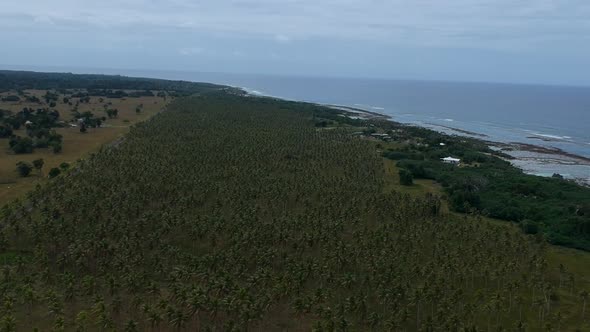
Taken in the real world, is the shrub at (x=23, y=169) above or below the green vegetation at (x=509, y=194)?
below

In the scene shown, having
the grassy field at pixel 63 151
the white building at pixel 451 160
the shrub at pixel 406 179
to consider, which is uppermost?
the white building at pixel 451 160

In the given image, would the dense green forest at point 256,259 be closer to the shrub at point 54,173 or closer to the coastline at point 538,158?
the shrub at point 54,173

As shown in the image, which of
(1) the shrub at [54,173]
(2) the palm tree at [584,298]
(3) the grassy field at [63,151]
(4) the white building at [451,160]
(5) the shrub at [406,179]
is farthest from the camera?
(4) the white building at [451,160]

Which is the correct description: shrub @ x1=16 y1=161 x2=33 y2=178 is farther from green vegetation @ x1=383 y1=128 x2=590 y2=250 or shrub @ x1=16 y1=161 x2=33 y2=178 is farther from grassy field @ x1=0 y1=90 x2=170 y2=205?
green vegetation @ x1=383 y1=128 x2=590 y2=250

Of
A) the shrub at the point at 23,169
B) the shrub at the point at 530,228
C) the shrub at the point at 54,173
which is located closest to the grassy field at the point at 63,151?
the shrub at the point at 23,169

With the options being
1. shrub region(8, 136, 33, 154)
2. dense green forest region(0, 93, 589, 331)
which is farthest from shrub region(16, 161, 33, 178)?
shrub region(8, 136, 33, 154)

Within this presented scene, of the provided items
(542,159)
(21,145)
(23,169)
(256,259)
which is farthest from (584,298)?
(21,145)
